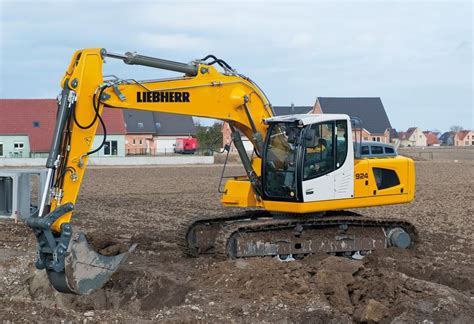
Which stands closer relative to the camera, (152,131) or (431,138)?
(152,131)

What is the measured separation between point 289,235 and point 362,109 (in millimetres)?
77036

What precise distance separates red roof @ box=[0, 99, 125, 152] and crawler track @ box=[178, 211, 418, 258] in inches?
2219

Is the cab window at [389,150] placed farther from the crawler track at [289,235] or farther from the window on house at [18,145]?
the window on house at [18,145]

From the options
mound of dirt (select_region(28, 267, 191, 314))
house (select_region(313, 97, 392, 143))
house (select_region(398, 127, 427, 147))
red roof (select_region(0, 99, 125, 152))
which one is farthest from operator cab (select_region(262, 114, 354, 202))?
house (select_region(398, 127, 427, 147))

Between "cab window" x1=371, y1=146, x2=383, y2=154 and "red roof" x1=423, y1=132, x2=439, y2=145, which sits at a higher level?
"red roof" x1=423, y1=132, x2=439, y2=145

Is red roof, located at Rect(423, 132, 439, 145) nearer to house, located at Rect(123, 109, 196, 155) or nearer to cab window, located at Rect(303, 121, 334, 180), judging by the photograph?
house, located at Rect(123, 109, 196, 155)

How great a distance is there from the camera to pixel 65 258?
400 inches

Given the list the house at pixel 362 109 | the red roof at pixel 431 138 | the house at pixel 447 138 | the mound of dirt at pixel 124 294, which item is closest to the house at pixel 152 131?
the house at pixel 362 109

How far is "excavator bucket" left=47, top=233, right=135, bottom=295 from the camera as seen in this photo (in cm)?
1018

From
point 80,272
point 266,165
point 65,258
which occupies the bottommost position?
point 80,272

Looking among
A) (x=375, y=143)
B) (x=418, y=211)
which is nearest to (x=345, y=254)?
(x=375, y=143)

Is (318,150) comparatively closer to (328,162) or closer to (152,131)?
(328,162)

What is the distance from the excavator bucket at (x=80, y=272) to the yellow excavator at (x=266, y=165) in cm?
30

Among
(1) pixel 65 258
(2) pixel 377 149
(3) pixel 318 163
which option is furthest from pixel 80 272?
(2) pixel 377 149
